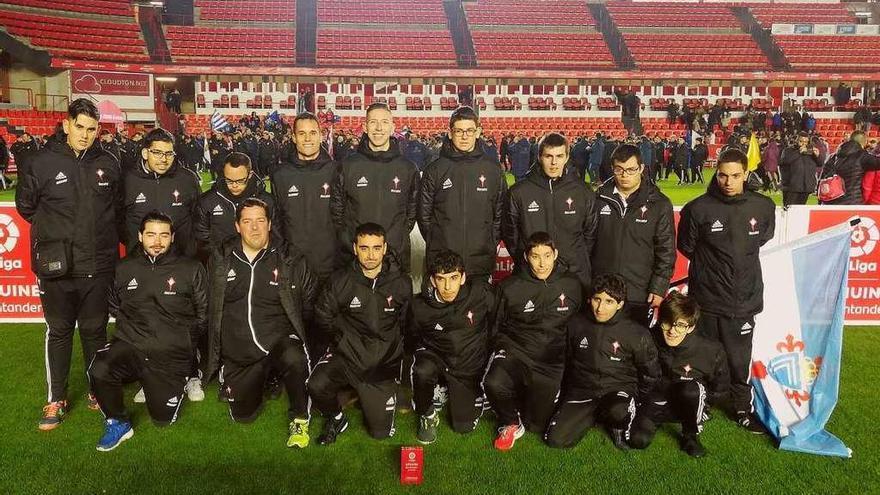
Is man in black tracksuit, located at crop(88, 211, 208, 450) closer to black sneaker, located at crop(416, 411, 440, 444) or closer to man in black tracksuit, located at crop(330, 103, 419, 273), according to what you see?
man in black tracksuit, located at crop(330, 103, 419, 273)

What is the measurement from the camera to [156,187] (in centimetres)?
520

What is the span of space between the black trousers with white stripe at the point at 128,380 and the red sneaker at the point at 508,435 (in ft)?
7.40

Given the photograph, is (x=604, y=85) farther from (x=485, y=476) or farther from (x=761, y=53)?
(x=485, y=476)

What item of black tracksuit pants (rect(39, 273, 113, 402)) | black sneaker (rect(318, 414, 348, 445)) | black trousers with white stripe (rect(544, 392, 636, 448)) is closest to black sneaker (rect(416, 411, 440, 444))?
black sneaker (rect(318, 414, 348, 445))

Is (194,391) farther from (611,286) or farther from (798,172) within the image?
(798,172)

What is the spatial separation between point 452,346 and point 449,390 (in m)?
0.32

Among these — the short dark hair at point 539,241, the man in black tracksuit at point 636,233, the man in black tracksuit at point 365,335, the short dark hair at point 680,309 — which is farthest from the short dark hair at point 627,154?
the man in black tracksuit at point 365,335

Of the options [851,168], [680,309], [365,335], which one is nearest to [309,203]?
[365,335]

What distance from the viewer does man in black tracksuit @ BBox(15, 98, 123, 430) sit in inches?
179

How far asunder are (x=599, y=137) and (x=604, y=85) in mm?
15300

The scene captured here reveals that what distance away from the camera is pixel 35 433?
14.8 feet

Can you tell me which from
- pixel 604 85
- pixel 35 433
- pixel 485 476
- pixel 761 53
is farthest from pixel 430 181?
pixel 761 53

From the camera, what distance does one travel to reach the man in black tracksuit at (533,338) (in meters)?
4.56

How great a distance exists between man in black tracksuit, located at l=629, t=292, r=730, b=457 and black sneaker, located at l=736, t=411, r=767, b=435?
0.33m
